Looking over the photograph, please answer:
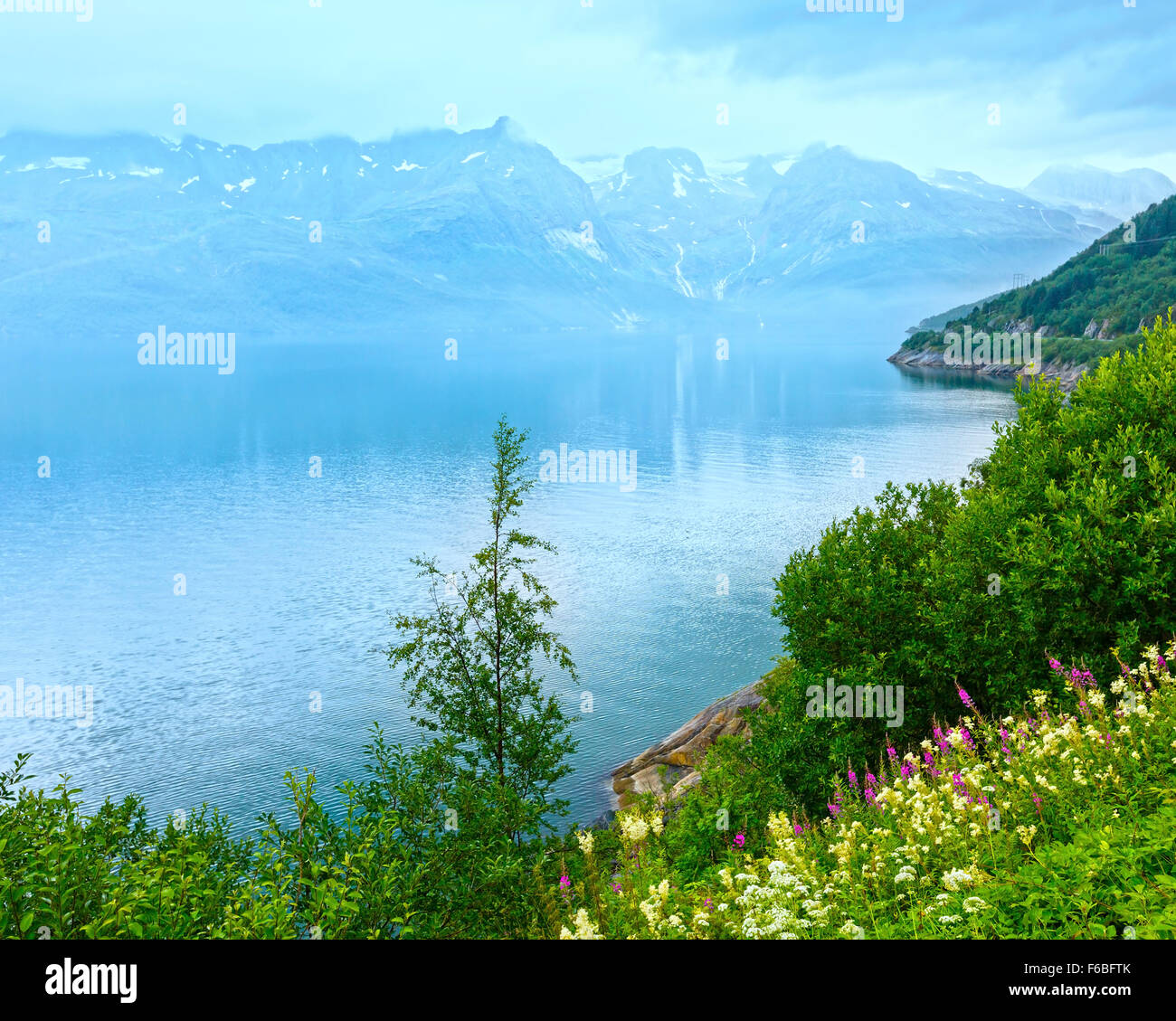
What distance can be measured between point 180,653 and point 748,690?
39.5 metres

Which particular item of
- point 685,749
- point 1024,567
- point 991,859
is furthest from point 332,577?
point 991,859

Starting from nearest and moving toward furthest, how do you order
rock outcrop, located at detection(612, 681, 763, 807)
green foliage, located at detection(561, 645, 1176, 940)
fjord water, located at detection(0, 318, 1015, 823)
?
green foliage, located at detection(561, 645, 1176, 940), rock outcrop, located at detection(612, 681, 763, 807), fjord water, located at detection(0, 318, 1015, 823)

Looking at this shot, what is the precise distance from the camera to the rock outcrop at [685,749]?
40812mm

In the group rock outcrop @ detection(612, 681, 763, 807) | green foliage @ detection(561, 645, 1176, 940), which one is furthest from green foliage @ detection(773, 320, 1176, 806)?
rock outcrop @ detection(612, 681, 763, 807)

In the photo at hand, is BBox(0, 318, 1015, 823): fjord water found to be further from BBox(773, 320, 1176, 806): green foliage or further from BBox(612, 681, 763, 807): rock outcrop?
BBox(773, 320, 1176, 806): green foliage

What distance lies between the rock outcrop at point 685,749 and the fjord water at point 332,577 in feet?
4.87

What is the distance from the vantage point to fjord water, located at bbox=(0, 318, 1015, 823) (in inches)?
1972

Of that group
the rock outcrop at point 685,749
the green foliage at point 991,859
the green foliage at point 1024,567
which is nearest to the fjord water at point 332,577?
the rock outcrop at point 685,749

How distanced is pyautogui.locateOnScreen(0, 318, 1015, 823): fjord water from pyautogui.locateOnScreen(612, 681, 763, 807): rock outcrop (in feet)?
4.87

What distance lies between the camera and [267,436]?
6934 inches

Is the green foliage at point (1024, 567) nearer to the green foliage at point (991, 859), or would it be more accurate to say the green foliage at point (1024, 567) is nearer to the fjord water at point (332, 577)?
the green foliage at point (991, 859)
